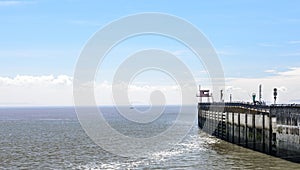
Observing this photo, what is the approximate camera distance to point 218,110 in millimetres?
85875

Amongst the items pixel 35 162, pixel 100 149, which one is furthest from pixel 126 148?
pixel 35 162

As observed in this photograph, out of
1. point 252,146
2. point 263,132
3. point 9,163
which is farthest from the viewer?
point 252,146

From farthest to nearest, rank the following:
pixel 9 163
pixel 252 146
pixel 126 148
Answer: pixel 126 148
pixel 252 146
pixel 9 163

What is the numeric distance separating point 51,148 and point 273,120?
30779mm

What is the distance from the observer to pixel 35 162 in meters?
49.2

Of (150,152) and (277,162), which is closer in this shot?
(277,162)

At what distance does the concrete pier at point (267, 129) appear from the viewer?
4588cm

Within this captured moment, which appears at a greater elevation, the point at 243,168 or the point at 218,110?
the point at 218,110

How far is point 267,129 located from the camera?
5294cm

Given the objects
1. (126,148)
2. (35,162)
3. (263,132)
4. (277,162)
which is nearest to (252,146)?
(263,132)

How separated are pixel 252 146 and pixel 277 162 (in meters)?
12.9

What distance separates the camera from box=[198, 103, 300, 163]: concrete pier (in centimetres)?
4588

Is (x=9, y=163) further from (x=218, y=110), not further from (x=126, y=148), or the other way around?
(x=218, y=110)

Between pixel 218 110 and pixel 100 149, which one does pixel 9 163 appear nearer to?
pixel 100 149
